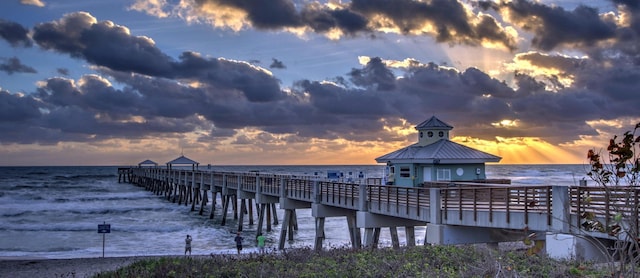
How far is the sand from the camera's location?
2267 centimetres

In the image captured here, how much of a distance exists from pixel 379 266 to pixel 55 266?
18919mm

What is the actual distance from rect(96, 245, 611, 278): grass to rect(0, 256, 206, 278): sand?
1211 cm

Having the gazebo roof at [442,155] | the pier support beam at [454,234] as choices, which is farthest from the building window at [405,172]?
the pier support beam at [454,234]

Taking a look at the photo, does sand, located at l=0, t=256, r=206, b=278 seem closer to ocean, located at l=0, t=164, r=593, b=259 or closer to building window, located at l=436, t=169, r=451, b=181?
ocean, located at l=0, t=164, r=593, b=259

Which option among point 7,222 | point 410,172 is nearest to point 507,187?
point 410,172

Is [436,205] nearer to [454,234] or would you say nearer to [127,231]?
[454,234]

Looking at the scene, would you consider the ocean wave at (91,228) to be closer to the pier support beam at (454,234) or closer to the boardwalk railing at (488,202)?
the boardwalk railing at (488,202)

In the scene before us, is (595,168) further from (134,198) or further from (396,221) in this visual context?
(134,198)

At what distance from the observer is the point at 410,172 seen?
2644 centimetres

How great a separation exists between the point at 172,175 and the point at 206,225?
85.7ft

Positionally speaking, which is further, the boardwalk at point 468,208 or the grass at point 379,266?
the boardwalk at point 468,208

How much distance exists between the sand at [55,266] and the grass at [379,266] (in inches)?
477

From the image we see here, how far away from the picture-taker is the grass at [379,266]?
977 centimetres

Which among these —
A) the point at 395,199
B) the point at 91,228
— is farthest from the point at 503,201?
the point at 91,228
